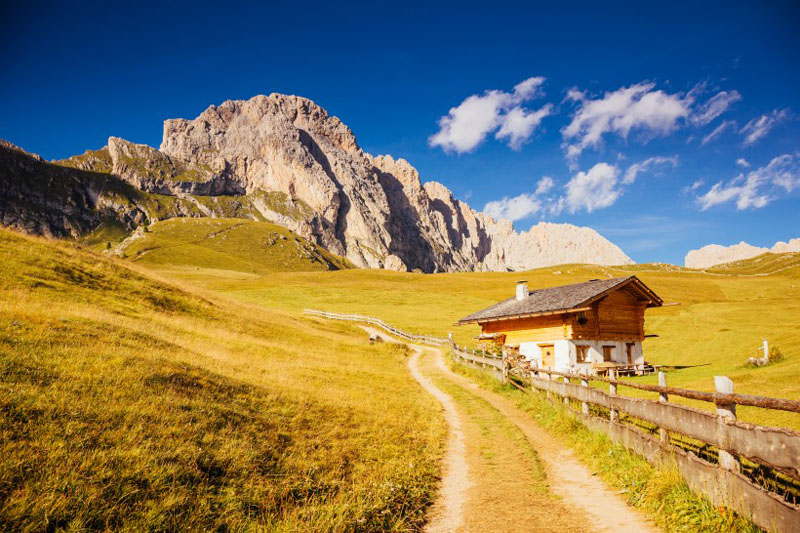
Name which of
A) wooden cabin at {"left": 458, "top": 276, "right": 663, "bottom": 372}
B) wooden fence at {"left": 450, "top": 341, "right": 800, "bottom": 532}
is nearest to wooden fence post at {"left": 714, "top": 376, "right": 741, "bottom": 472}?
wooden fence at {"left": 450, "top": 341, "right": 800, "bottom": 532}

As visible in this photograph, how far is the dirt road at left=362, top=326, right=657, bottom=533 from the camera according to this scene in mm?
6012

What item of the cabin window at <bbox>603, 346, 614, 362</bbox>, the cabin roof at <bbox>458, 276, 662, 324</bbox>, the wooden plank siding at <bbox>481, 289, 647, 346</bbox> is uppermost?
the cabin roof at <bbox>458, 276, 662, 324</bbox>

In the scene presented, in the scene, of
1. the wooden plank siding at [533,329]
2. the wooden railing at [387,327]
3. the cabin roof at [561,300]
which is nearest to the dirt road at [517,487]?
the cabin roof at [561,300]

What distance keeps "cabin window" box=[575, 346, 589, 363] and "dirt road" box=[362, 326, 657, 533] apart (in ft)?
56.5

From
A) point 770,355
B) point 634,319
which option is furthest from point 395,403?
point 634,319

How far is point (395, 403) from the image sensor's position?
1408 cm

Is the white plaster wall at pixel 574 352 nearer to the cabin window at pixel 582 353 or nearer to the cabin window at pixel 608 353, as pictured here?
the cabin window at pixel 582 353

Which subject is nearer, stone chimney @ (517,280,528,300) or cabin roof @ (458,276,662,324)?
cabin roof @ (458,276,662,324)

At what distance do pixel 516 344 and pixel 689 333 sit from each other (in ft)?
66.3

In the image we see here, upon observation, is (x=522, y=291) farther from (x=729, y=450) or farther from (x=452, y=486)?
(x=729, y=450)

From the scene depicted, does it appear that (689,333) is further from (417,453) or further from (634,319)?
(417,453)

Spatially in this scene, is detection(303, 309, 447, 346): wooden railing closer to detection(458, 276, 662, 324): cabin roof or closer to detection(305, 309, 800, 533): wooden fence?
detection(458, 276, 662, 324): cabin roof

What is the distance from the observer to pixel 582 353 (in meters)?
28.7

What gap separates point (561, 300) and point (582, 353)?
156 inches
